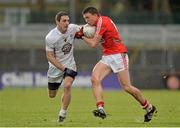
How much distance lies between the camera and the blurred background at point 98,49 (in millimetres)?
39812

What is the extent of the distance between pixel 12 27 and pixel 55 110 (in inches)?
960

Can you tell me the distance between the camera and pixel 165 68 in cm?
4091

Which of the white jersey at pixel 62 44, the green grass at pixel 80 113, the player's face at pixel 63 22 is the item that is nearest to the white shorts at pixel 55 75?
the white jersey at pixel 62 44

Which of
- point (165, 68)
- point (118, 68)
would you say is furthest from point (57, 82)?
point (165, 68)

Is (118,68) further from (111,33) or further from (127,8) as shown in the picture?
(127,8)

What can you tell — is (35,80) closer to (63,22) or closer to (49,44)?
(49,44)

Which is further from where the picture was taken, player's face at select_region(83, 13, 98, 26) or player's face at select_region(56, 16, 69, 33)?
player's face at select_region(56, 16, 69, 33)

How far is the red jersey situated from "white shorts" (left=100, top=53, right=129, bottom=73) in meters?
0.09

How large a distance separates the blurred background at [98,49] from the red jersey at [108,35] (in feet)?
59.6

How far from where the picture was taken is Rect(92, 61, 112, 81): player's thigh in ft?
59.0

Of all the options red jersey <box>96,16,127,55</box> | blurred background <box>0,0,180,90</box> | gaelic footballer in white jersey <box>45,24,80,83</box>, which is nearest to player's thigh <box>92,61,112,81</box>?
red jersey <box>96,16,127,55</box>

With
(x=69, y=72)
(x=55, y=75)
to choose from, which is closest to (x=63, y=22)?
(x=69, y=72)

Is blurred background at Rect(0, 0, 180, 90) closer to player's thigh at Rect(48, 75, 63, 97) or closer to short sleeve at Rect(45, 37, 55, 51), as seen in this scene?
player's thigh at Rect(48, 75, 63, 97)

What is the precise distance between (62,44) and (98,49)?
2335cm
